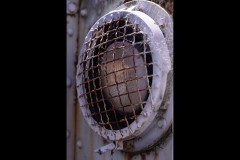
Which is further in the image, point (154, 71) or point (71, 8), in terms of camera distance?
point (71, 8)

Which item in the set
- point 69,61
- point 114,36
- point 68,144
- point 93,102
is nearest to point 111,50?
point 114,36

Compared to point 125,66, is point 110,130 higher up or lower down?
lower down

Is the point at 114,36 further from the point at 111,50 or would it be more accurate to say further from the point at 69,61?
the point at 69,61

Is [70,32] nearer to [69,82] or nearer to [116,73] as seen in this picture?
[69,82]

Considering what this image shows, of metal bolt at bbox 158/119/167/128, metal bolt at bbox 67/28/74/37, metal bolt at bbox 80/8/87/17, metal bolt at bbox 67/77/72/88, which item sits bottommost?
metal bolt at bbox 158/119/167/128

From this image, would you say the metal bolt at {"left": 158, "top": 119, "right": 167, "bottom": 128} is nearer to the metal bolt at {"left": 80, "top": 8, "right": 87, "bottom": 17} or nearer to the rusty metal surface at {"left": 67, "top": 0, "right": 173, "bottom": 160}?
the rusty metal surface at {"left": 67, "top": 0, "right": 173, "bottom": 160}

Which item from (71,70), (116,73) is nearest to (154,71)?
(116,73)

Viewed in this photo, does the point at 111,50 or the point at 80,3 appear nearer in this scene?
the point at 111,50

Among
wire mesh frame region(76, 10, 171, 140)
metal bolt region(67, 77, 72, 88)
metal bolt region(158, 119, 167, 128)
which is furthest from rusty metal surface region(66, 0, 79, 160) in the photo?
metal bolt region(158, 119, 167, 128)
